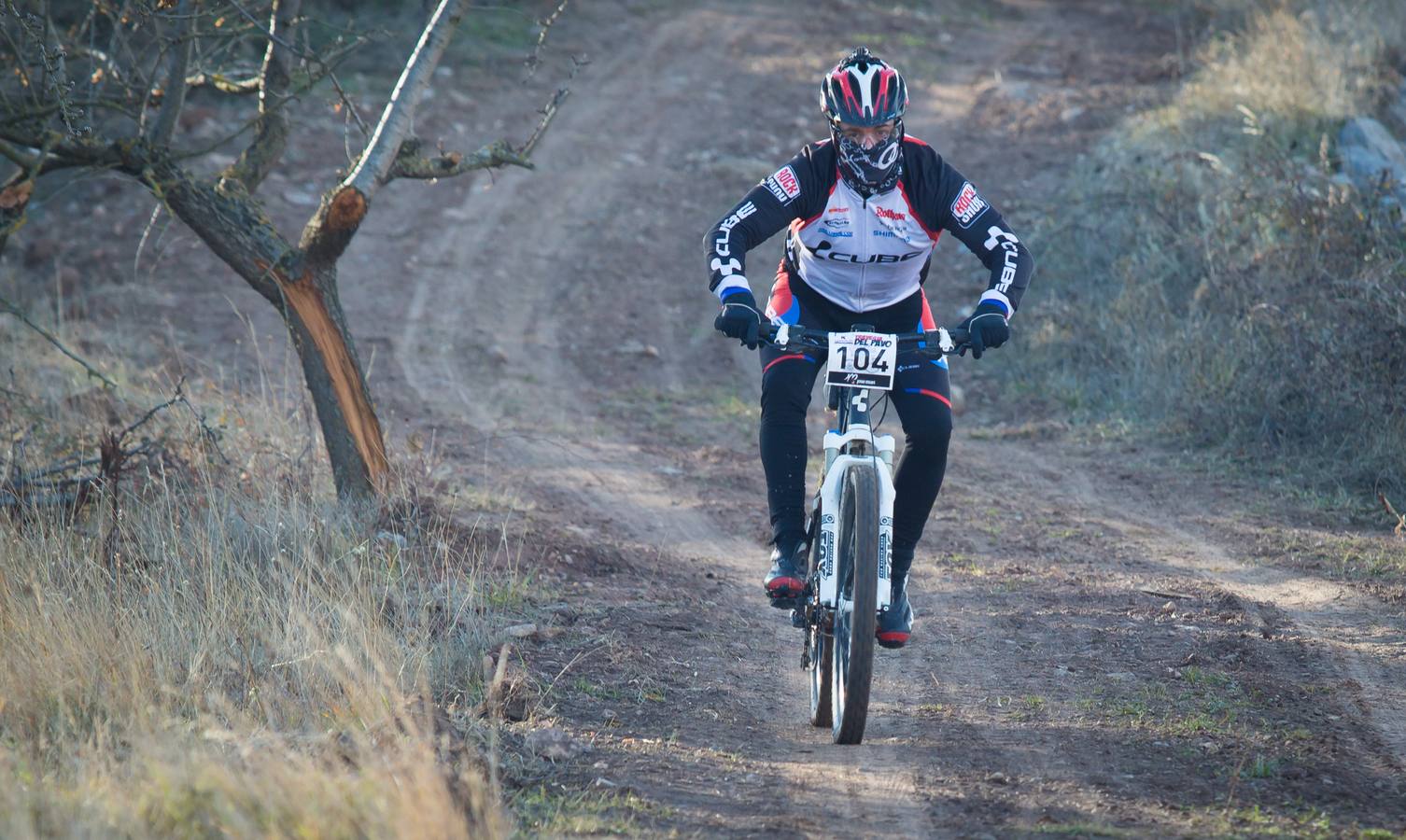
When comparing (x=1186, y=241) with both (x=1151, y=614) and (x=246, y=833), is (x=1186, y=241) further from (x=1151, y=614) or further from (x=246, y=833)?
(x=246, y=833)

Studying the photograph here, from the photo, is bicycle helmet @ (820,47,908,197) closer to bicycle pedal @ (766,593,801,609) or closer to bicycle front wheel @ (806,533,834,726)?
bicycle front wheel @ (806,533,834,726)

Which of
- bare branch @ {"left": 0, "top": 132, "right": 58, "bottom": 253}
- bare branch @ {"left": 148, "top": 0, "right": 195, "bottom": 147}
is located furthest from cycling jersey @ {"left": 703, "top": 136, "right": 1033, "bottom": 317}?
bare branch @ {"left": 0, "top": 132, "right": 58, "bottom": 253}

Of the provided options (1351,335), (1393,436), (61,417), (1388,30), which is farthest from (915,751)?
(1388,30)

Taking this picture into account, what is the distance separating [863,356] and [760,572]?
270 centimetres

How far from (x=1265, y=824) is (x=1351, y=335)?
5.23 meters

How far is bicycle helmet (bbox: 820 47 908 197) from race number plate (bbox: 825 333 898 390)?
2.58 ft

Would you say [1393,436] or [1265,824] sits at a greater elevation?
[1393,436]

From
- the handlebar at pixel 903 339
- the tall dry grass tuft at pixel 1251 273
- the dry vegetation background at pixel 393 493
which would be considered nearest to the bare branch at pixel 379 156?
the dry vegetation background at pixel 393 493

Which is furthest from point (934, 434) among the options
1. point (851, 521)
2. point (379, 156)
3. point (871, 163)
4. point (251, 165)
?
point (251, 165)

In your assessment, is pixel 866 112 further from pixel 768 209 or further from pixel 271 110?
pixel 271 110

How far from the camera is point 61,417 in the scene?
7.65 metres

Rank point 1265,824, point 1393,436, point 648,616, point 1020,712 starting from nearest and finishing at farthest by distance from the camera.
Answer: point 1265,824 < point 1020,712 < point 648,616 < point 1393,436

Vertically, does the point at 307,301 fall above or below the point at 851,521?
above

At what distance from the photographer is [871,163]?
14.9 feet
